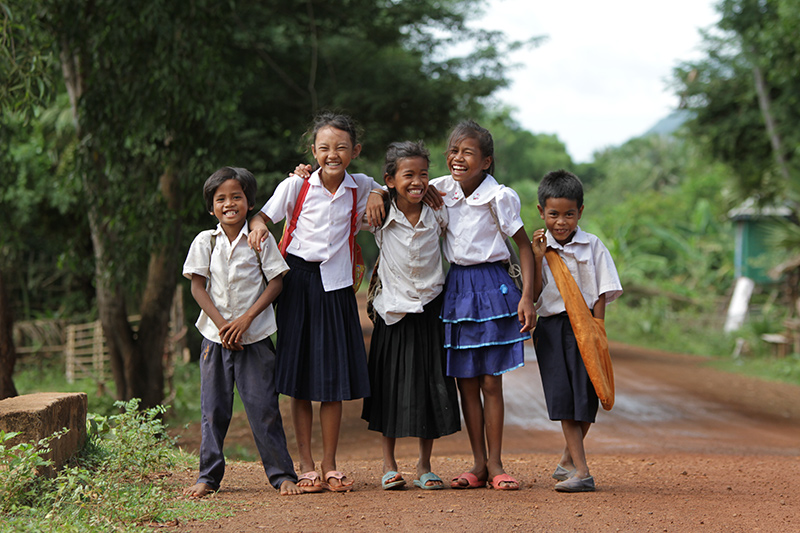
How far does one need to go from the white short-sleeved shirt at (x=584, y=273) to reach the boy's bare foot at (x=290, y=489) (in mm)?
1596

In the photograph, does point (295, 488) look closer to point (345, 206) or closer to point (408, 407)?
point (408, 407)

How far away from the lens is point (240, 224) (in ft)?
13.3

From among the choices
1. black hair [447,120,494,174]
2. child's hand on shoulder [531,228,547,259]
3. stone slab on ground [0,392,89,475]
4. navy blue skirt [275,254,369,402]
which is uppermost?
black hair [447,120,494,174]

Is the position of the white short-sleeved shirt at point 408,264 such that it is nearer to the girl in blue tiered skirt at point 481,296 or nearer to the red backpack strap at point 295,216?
the girl in blue tiered skirt at point 481,296

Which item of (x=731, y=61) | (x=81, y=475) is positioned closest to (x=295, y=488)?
(x=81, y=475)

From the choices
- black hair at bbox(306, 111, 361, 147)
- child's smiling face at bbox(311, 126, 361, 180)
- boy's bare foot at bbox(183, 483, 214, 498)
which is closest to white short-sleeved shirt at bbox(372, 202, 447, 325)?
child's smiling face at bbox(311, 126, 361, 180)

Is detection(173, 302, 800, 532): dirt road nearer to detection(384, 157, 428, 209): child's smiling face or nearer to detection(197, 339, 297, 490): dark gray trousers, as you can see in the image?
detection(197, 339, 297, 490): dark gray trousers

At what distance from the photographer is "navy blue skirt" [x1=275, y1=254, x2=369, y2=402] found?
13.2 ft

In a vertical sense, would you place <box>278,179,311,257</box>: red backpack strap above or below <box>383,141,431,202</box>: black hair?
below

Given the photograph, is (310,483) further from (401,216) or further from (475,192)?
(475,192)

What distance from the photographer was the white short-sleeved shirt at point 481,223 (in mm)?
4043

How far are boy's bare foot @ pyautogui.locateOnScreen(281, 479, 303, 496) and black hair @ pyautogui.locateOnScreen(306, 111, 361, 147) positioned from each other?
1805mm

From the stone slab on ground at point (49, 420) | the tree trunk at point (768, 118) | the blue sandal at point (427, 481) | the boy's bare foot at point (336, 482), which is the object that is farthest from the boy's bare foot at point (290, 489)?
the tree trunk at point (768, 118)

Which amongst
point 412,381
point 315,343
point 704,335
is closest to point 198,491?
point 315,343
